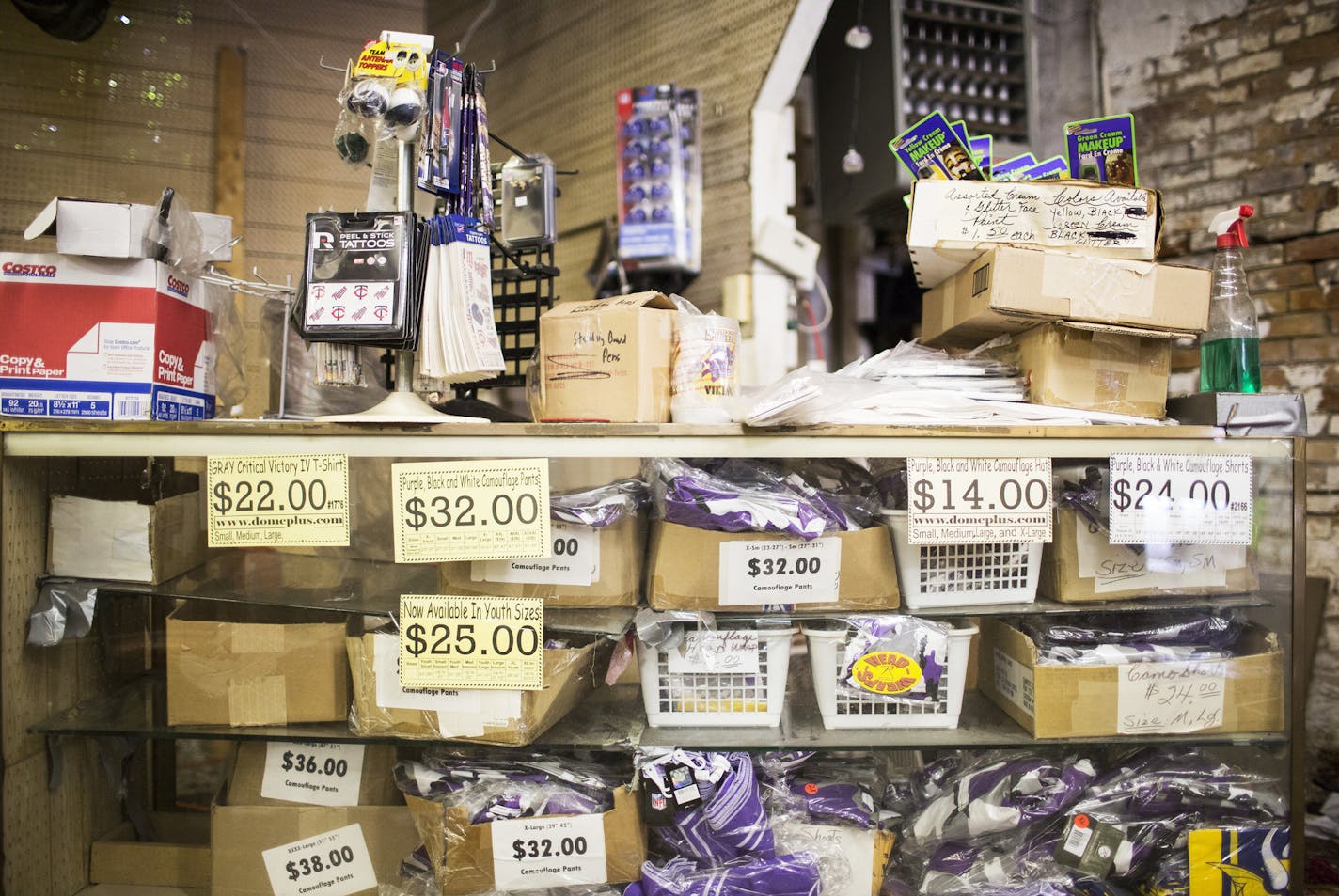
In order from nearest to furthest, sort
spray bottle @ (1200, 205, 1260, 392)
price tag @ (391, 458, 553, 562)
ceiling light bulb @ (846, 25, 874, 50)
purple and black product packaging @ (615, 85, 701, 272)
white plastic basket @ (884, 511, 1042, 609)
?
price tag @ (391, 458, 553, 562), white plastic basket @ (884, 511, 1042, 609), spray bottle @ (1200, 205, 1260, 392), purple and black product packaging @ (615, 85, 701, 272), ceiling light bulb @ (846, 25, 874, 50)

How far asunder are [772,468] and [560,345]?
1.52ft

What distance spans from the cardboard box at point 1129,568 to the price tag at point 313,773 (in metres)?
1.35

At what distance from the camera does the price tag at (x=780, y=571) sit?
4.42 ft

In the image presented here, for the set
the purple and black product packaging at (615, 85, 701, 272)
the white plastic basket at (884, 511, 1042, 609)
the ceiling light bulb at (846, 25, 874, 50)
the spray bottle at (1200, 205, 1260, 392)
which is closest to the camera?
the white plastic basket at (884, 511, 1042, 609)

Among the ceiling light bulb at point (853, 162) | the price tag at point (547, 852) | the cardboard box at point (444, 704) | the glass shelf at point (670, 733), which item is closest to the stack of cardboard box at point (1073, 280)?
the glass shelf at point (670, 733)

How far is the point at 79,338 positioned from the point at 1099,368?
1.82m

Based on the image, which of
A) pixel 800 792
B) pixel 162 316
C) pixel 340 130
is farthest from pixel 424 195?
pixel 800 792

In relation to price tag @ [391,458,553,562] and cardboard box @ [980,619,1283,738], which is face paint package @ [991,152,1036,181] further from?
price tag @ [391,458,553,562]

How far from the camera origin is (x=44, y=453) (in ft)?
4.39

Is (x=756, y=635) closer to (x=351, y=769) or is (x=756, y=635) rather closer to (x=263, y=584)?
(x=351, y=769)

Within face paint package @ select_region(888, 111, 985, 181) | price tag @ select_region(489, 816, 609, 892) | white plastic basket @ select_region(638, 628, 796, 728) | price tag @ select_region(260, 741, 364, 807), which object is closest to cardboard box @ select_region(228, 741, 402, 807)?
price tag @ select_region(260, 741, 364, 807)

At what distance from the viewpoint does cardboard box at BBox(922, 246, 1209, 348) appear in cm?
131

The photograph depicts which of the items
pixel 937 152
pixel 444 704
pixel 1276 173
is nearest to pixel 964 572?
pixel 937 152

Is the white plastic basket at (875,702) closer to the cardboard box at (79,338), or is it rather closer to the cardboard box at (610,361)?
the cardboard box at (610,361)
